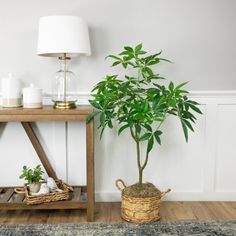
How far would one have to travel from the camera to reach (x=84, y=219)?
2338 mm

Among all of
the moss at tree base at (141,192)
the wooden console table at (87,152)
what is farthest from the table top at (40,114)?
the moss at tree base at (141,192)

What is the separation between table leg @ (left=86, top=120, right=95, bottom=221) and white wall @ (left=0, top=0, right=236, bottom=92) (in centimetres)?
46

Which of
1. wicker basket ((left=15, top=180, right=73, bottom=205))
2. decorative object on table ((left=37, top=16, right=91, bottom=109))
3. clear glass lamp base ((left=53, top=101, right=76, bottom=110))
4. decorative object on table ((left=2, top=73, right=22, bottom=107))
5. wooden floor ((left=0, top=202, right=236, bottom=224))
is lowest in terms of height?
wooden floor ((left=0, top=202, right=236, bottom=224))

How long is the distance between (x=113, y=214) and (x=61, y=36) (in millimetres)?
1250

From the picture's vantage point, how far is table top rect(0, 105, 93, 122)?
7.15 ft

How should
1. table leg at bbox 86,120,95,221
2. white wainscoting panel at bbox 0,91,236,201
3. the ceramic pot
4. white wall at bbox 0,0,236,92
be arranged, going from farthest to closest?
white wainscoting panel at bbox 0,91,236,201, white wall at bbox 0,0,236,92, the ceramic pot, table leg at bbox 86,120,95,221

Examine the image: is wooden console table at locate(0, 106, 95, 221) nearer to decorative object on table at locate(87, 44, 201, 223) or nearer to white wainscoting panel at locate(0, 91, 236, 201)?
decorative object on table at locate(87, 44, 201, 223)

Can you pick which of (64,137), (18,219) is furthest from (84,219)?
(64,137)

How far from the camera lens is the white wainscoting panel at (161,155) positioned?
2604 mm

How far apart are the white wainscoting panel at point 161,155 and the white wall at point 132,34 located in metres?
0.22

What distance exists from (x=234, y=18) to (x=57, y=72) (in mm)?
1341

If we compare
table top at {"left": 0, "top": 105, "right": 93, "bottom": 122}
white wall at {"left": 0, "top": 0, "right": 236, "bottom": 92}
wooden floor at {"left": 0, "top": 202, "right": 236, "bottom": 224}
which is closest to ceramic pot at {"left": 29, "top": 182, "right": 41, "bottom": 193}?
wooden floor at {"left": 0, "top": 202, "right": 236, "bottom": 224}

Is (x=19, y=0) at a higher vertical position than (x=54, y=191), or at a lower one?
higher

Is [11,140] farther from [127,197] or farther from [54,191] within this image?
[127,197]
